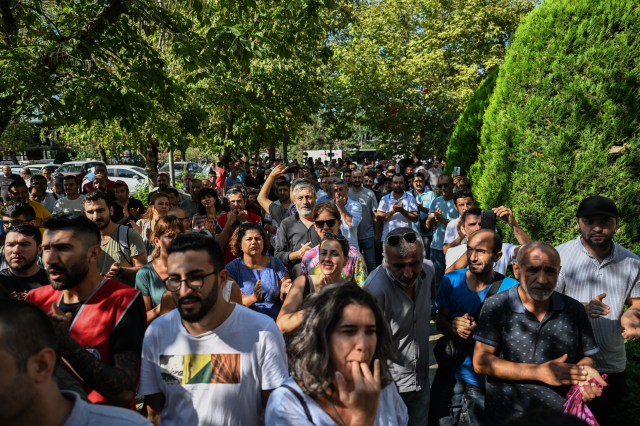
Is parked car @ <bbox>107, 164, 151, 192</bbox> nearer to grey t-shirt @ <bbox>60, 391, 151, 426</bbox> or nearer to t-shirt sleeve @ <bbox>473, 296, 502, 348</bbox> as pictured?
t-shirt sleeve @ <bbox>473, 296, 502, 348</bbox>

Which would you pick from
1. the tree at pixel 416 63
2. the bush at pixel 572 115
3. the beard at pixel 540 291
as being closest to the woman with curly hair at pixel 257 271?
the beard at pixel 540 291

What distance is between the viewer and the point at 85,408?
164 centimetres

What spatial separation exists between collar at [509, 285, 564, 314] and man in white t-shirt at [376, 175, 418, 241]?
14.3 feet

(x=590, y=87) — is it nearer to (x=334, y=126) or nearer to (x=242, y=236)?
(x=242, y=236)

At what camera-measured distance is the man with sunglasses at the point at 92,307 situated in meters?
2.46

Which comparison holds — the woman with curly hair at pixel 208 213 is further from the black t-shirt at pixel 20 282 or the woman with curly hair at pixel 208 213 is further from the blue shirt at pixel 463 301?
the blue shirt at pixel 463 301

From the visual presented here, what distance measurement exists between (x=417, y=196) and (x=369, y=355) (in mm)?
7174

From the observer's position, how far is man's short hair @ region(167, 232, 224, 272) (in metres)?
2.52

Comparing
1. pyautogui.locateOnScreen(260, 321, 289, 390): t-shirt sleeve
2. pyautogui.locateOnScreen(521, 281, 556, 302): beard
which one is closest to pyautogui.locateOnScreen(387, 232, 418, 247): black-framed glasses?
pyautogui.locateOnScreen(521, 281, 556, 302): beard

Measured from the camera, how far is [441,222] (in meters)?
7.26

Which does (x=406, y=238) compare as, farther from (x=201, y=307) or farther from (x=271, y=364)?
(x=201, y=307)

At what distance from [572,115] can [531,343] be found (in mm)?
3338

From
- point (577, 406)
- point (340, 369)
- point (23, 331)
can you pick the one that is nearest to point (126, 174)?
point (23, 331)

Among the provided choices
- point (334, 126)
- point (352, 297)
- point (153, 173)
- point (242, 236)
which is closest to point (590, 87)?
point (242, 236)
